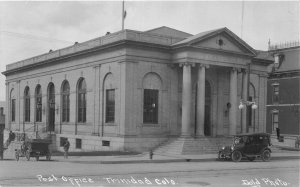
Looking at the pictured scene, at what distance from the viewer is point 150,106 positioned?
35750 mm

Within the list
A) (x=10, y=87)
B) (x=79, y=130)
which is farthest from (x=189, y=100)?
(x=10, y=87)

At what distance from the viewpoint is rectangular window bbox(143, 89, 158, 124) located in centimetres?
3553

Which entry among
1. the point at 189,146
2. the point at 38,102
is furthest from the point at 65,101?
the point at 189,146

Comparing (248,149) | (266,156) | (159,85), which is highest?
(159,85)

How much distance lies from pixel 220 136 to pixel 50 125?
18.7 metres

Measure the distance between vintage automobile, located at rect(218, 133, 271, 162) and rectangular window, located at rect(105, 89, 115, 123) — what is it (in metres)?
10.7

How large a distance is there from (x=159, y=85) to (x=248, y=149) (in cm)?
1012

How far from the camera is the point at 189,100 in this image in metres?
34.9

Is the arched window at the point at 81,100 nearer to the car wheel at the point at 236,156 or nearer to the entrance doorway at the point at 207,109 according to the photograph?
the entrance doorway at the point at 207,109

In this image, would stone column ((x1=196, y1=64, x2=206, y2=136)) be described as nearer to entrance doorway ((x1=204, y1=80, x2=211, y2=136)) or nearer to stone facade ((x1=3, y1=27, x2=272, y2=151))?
stone facade ((x1=3, y1=27, x2=272, y2=151))

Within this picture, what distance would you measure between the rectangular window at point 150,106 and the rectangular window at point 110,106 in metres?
2.69

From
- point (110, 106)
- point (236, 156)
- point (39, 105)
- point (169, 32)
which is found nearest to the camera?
point (236, 156)

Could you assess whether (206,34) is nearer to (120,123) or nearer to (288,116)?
(120,123)

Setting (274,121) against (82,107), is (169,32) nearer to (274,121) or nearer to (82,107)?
(82,107)
